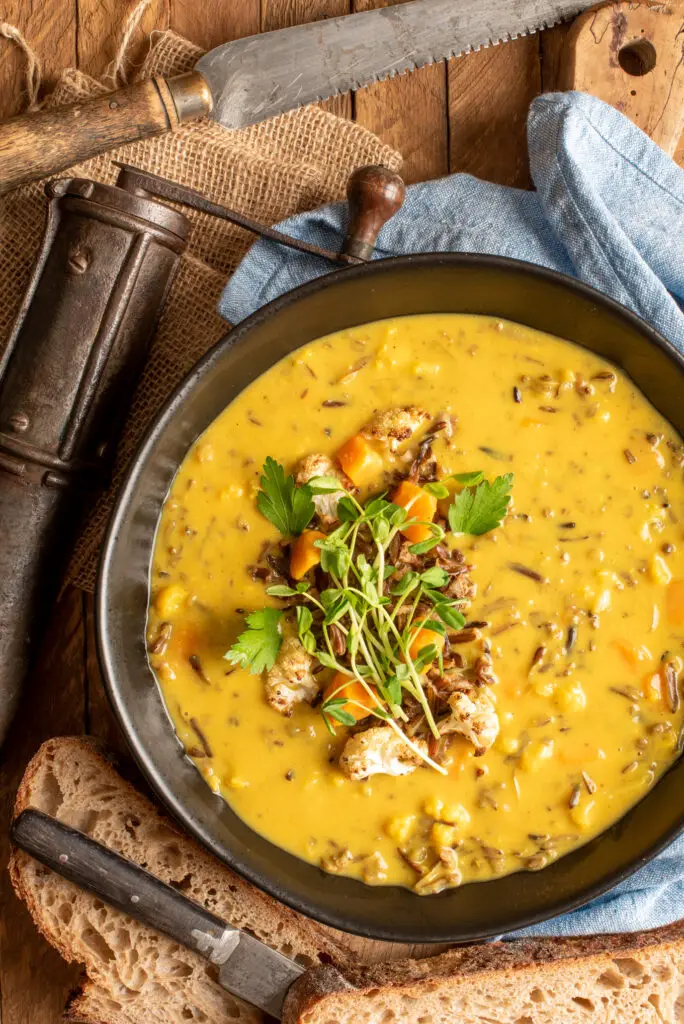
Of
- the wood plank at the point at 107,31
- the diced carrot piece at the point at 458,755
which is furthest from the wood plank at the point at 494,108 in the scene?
the diced carrot piece at the point at 458,755

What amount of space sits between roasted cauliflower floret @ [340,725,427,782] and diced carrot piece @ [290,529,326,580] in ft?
1.47

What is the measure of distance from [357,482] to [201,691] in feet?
2.34

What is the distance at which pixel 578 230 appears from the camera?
9.64 ft

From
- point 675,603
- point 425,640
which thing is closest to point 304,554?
point 425,640

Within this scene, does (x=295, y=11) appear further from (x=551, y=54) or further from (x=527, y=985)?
(x=527, y=985)

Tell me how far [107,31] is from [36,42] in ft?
0.76

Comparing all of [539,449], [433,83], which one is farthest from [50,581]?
[433,83]

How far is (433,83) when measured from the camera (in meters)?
3.19

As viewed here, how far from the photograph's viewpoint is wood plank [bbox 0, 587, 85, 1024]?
310 cm

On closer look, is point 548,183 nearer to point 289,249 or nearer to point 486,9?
point 486,9

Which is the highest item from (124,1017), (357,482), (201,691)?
(357,482)

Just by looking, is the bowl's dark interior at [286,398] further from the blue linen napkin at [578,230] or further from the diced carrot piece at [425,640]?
the diced carrot piece at [425,640]

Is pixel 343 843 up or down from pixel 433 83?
down

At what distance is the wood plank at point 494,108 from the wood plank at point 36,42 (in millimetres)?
1244
